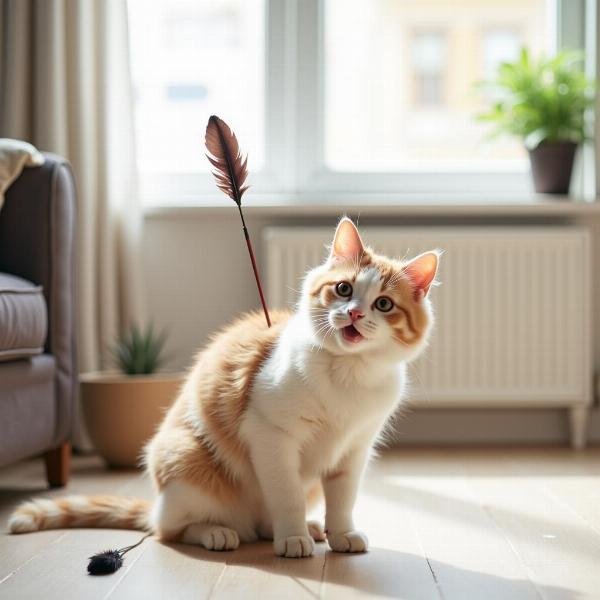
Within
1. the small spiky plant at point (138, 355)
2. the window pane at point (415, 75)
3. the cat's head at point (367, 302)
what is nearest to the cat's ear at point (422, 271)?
the cat's head at point (367, 302)

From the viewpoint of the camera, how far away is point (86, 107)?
3.09 m

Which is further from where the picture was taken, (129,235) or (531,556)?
(129,235)

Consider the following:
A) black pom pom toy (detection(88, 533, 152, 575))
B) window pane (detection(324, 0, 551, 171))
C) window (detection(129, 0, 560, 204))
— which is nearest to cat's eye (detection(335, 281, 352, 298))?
black pom pom toy (detection(88, 533, 152, 575))

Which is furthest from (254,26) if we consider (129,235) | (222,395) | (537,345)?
(222,395)

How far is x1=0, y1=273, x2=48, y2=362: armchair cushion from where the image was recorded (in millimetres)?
2047

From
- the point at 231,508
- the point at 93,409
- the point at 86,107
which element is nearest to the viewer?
the point at 231,508

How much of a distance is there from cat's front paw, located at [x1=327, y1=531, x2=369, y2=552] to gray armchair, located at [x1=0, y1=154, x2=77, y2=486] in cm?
86

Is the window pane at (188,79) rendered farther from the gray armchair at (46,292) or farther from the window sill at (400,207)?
the gray armchair at (46,292)

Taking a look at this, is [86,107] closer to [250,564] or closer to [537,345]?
[537,345]

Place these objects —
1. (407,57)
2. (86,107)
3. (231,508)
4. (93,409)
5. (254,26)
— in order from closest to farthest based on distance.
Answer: (231,508), (93,409), (86,107), (254,26), (407,57)

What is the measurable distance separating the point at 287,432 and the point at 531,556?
50 centimetres

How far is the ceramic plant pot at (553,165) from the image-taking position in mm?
3137

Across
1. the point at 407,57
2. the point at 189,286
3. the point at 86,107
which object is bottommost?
the point at 189,286

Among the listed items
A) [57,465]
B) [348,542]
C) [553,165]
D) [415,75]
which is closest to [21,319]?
[57,465]
